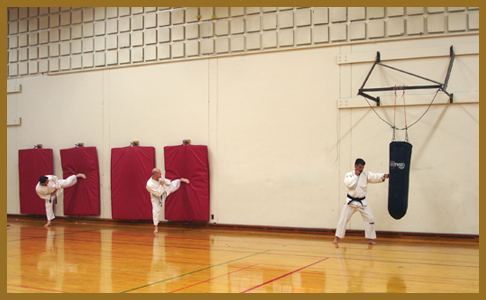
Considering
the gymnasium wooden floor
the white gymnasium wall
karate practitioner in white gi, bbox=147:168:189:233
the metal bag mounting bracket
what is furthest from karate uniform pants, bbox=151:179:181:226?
the metal bag mounting bracket

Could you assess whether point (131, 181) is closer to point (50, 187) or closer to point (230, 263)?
point (50, 187)

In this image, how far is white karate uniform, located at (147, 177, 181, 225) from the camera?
9.17 m

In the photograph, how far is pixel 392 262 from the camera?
19.6ft

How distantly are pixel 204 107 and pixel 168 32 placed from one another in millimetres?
2082

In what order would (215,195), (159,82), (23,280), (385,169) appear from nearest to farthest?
(23,280) < (385,169) < (215,195) < (159,82)

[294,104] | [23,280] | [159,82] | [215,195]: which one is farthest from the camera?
[159,82]

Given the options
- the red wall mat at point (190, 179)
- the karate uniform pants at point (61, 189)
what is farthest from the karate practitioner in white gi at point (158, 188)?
the karate uniform pants at point (61, 189)

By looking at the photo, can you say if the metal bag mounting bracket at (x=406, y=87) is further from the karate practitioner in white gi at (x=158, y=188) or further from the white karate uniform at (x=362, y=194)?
the karate practitioner in white gi at (x=158, y=188)

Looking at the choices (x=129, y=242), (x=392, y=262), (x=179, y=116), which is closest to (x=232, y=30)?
(x=179, y=116)

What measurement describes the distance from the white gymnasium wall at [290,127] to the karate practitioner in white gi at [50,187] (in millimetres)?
870

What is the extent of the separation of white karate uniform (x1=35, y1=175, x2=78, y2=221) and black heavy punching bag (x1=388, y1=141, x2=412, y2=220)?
296 inches

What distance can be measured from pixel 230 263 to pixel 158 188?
3.72 m

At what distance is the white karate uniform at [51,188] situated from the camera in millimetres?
10164

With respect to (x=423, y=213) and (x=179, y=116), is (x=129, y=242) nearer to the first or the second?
(x=179, y=116)
